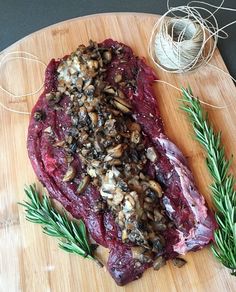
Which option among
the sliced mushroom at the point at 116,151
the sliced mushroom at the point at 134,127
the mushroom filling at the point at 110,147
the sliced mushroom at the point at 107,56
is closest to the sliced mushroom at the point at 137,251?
the mushroom filling at the point at 110,147

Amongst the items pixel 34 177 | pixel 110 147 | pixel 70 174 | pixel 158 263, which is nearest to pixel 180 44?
pixel 110 147

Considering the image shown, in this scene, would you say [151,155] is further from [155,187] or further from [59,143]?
[59,143]

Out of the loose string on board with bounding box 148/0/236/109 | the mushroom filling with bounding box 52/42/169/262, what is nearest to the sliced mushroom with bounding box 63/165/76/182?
the mushroom filling with bounding box 52/42/169/262

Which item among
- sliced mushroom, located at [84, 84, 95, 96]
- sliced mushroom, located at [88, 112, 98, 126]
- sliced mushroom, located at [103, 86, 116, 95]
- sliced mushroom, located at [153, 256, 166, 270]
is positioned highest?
sliced mushroom, located at [84, 84, 95, 96]

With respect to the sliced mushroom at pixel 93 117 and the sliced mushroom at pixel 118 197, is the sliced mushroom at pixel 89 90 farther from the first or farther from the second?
the sliced mushroom at pixel 118 197

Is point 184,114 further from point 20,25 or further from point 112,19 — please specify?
point 20,25

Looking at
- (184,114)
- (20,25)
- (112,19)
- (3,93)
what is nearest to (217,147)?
(184,114)

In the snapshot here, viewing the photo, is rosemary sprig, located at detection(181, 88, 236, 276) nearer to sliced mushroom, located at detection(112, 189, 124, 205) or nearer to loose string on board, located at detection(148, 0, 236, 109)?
loose string on board, located at detection(148, 0, 236, 109)

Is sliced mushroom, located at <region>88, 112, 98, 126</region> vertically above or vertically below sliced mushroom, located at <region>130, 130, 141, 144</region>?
above

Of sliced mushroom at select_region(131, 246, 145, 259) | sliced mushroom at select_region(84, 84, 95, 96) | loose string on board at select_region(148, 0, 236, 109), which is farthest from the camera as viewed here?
loose string on board at select_region(148, 0, 236, 109)
